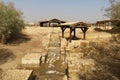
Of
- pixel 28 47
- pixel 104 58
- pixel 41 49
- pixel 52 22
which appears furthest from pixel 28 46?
pixel 52 22

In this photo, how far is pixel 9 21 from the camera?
30.8 meters

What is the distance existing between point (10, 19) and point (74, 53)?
10.4 metres

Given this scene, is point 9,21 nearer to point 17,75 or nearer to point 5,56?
point 5,56

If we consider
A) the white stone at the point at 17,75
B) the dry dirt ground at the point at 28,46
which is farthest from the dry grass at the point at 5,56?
the white stone at the point at 17,75

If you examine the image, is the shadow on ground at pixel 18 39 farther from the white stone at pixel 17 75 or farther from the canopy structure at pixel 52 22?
the white stone at pixel 17 75

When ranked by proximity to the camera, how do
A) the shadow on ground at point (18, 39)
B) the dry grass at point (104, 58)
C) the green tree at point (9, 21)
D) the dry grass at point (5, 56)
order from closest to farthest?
1. the dry grass at point (104, 58)
2. the dry grass at point (5, 56)
3. the green tree at point (9, 21)
4. the shadow on ground at point (18, 39)

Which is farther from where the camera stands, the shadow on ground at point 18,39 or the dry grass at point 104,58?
the shadow on ground at point 18,39

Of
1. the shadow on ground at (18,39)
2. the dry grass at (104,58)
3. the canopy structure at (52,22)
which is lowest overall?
the dry grass at (104,58)

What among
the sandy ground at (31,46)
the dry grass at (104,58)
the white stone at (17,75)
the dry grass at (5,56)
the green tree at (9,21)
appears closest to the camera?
the white stone at (17,75)

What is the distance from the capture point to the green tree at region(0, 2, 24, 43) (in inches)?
1165

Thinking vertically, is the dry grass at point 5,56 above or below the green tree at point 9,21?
below

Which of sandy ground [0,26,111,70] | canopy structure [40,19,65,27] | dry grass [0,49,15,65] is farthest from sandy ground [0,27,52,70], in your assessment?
canopy structure [40,19,65,27]

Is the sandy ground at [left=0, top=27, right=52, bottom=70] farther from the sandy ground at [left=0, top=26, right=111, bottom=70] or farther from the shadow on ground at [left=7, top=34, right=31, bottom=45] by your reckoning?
the shadow on ground at [left=7, top=34, right=31, bottom=45]

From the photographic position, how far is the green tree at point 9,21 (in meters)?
29.6
